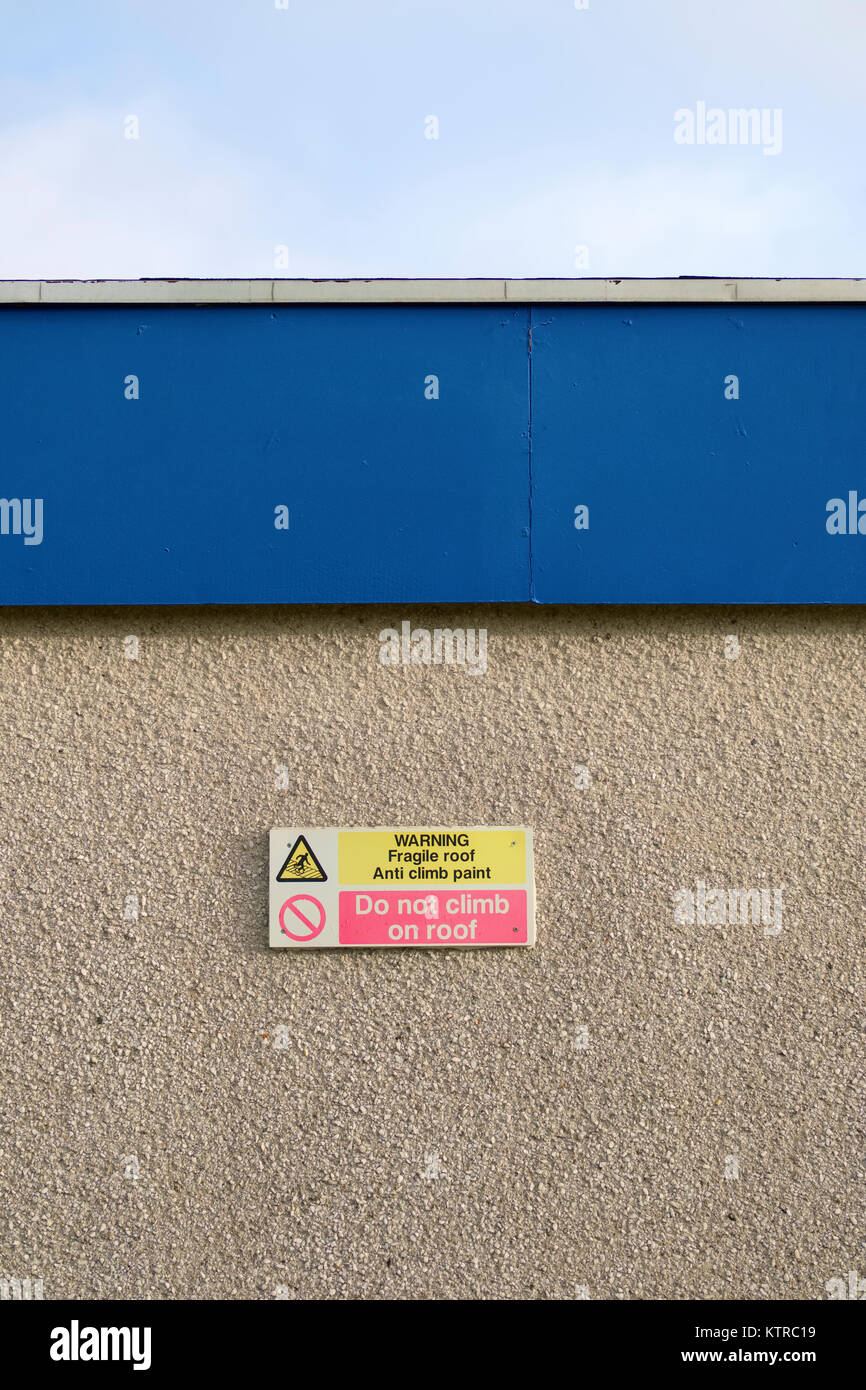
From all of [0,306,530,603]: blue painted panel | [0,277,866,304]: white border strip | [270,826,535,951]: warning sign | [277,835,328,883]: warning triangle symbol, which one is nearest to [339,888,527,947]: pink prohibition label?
[270,826,535,951]: warning sign

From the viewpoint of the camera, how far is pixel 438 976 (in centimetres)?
326

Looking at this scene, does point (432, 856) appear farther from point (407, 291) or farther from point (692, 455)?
point (407, 291)

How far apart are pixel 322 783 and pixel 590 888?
1.07 metres

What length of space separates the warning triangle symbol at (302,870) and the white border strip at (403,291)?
206 centimetres

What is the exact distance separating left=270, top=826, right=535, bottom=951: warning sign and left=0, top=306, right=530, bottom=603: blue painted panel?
36.5 inches

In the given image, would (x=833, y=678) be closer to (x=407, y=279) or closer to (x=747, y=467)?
(x=747, y=467)

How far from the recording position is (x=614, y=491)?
329 centimetres

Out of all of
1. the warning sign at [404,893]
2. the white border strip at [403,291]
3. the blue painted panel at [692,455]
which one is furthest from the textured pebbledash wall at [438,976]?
the white border strip at [403,291]

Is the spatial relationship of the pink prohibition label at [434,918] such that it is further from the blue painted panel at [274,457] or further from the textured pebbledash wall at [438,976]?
the blue painted panel at [274,457]

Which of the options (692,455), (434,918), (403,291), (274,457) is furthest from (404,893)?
(403,291)

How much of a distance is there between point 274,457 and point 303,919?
1709mm
